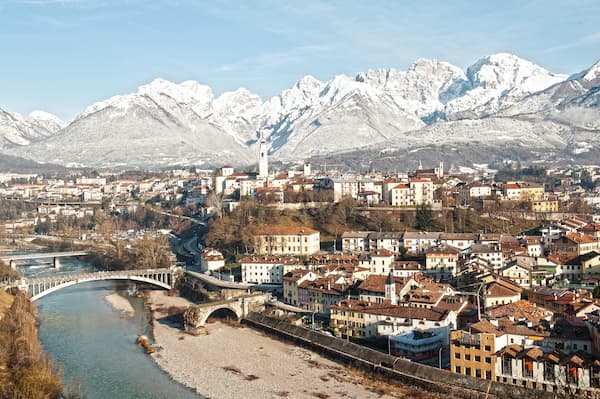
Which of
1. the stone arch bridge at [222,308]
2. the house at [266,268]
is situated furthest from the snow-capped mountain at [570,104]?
the stone arch bridge at [222,308]

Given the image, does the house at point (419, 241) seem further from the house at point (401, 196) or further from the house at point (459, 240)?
the house at point (401, 196)

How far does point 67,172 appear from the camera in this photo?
114750 mm

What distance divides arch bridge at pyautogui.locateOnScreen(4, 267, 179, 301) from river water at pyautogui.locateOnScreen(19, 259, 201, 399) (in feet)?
2.16

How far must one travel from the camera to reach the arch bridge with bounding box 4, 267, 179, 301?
2803 centimetres

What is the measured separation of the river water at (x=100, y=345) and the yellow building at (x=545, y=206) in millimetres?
22063

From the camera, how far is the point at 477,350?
55.6ft

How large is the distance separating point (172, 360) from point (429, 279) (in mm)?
9251

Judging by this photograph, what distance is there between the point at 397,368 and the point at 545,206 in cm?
2602

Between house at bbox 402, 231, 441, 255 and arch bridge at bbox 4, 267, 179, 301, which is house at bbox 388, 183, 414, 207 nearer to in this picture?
house at bbox 402, 231, 441, 255

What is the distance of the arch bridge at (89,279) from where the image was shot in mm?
28031

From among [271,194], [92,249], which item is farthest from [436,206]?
[92,249]

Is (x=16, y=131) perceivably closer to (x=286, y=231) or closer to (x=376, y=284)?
(x=286, y=231)

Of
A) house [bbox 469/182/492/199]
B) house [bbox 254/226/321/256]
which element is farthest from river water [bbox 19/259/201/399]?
house [bbox 469/182/492/199]

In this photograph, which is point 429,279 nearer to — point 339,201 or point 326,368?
point 326,368
